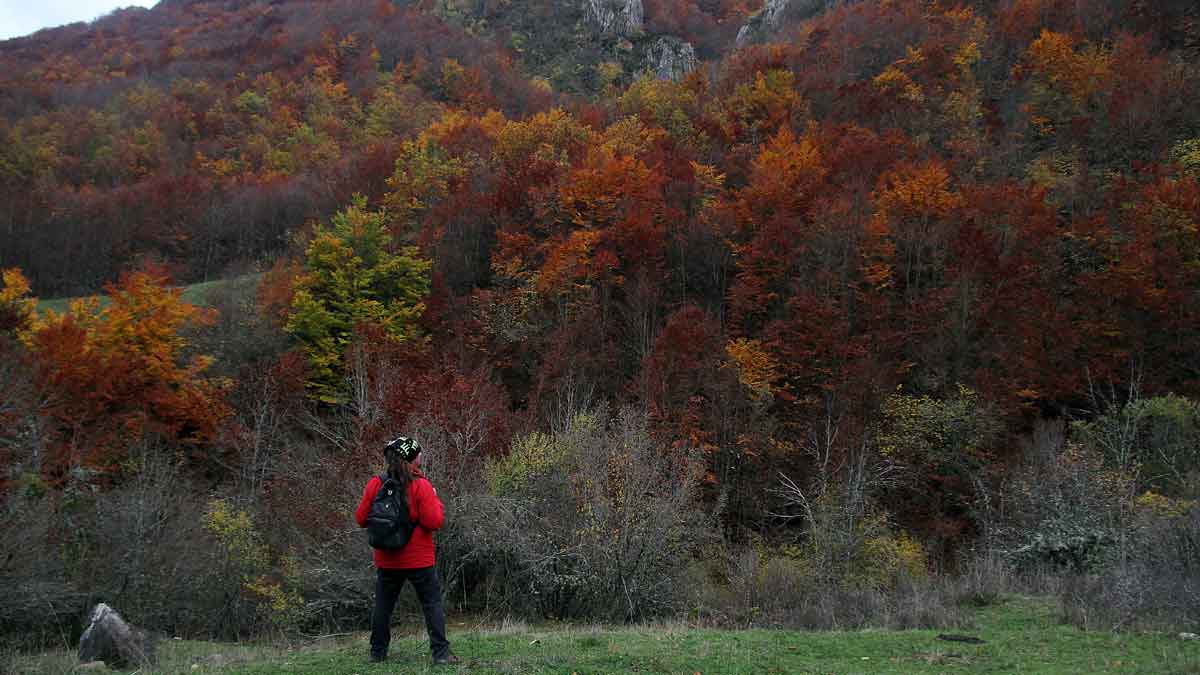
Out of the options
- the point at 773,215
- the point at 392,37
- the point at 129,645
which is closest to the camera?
the point at 129,645

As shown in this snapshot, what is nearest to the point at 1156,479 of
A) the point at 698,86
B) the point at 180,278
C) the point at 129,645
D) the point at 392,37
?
the point at 129,645

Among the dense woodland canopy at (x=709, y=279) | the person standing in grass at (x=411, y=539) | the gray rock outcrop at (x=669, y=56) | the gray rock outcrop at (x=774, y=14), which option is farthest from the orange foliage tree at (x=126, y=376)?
the gray rock outcrop at (x=669, y=56)

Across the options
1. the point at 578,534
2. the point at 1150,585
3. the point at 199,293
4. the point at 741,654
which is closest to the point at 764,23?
the point at 199,293

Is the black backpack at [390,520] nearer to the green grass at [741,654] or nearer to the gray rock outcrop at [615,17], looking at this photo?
the green grass at [741,654]

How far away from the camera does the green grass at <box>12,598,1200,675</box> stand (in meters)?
6.48

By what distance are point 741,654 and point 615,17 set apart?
379 ft

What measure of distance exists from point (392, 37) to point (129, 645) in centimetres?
10194

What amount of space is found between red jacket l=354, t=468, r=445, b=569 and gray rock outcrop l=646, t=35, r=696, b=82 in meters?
101

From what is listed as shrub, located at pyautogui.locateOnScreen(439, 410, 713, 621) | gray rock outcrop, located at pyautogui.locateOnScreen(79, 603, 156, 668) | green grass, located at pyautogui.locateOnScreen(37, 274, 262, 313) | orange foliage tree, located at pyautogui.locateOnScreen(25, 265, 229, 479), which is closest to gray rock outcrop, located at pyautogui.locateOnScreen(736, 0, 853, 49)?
green grass, located at pyautogui.locateOnScreen(37, 274, 262, 313)

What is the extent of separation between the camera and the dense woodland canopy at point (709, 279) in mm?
25844

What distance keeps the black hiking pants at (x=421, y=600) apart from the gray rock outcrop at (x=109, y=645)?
3.19 metres

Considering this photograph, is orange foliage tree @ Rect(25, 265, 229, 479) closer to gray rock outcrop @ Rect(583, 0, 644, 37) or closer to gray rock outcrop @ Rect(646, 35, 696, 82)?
gray rock outcrop @ Rect(646, 35, 696, 82)

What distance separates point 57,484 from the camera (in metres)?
19.5

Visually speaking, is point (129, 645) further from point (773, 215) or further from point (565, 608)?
point (773, 215)
